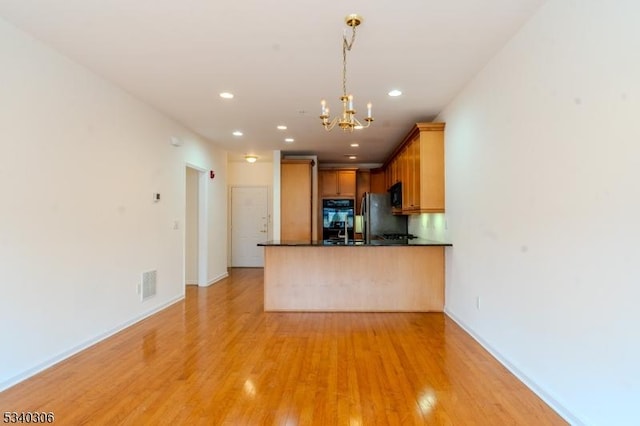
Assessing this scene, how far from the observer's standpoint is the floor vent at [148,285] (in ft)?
14.8

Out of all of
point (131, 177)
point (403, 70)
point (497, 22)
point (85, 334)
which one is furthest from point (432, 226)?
point (85, 334)

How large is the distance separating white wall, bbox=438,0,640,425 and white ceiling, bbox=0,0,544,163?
0.46 metres

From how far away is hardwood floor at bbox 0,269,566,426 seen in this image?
2275 mm

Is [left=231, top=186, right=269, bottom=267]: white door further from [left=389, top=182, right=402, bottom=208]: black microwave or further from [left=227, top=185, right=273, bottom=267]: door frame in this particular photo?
[left=389, top=182, right=402, bottom=208]: black microwave

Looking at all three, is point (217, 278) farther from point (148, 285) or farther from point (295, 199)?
point (148, 285)

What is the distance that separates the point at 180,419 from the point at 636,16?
129 inches

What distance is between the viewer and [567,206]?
223cm

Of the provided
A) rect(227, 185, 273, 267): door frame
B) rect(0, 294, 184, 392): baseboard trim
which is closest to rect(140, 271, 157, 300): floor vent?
rect(0, 294, 184, 392): baseboard trim

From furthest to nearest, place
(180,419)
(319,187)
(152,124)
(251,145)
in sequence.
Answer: (319,187)
(251,145)
(152,124)
(180,419)

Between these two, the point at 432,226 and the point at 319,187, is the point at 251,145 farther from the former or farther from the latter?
the point at 432,226

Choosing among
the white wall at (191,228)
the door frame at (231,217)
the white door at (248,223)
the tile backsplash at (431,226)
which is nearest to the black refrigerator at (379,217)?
the tile backsplash at (431,226)

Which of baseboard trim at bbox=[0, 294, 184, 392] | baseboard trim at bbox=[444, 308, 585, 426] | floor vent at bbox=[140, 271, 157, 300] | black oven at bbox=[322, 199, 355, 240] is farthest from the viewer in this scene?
black oven at bbox=[322, 199, 355, 240]

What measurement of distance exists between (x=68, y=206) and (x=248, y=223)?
570 centimetres

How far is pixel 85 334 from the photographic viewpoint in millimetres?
3479
